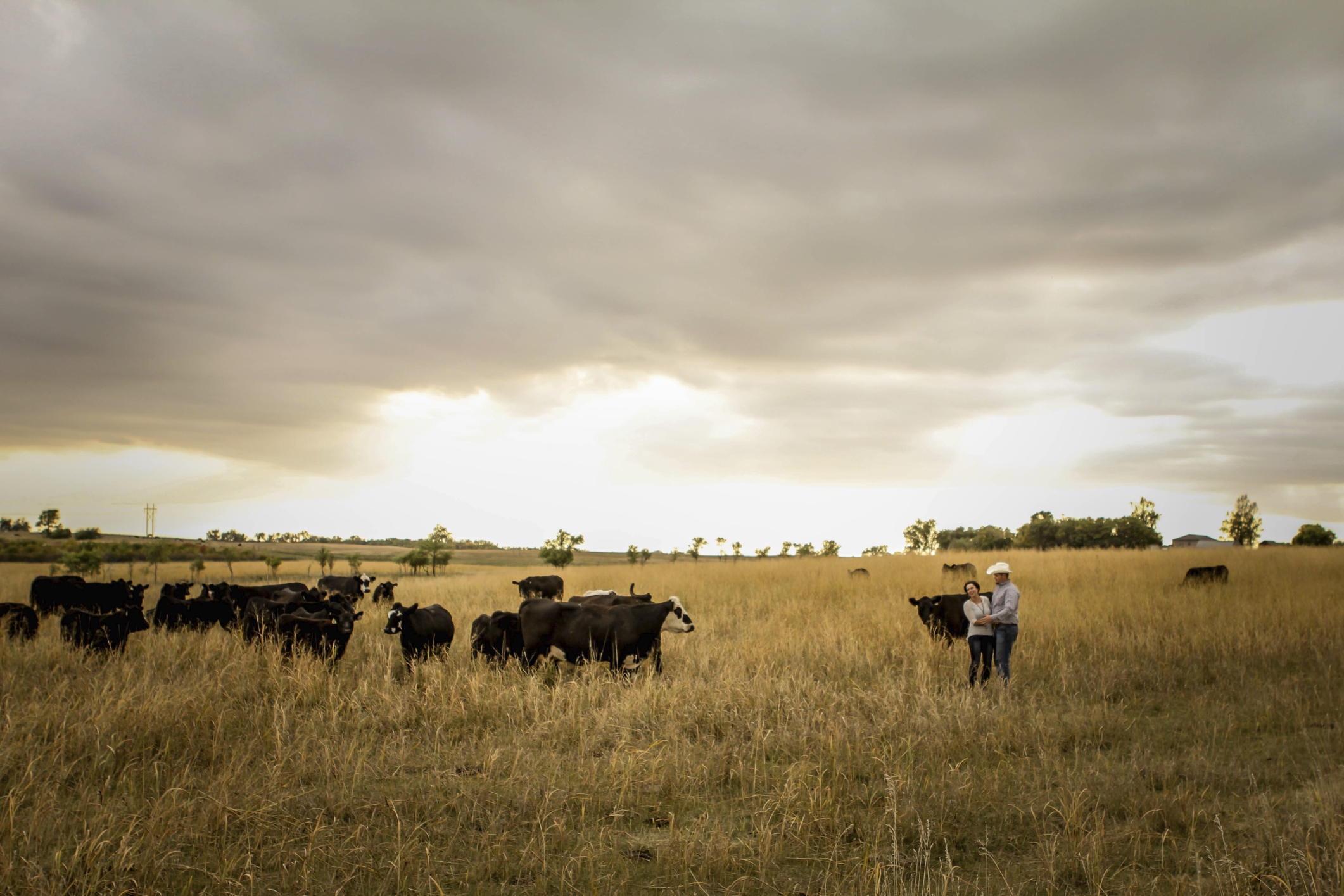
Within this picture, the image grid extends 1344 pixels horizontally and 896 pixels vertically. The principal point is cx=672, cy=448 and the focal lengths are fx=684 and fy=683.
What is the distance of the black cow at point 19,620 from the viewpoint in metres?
13.8

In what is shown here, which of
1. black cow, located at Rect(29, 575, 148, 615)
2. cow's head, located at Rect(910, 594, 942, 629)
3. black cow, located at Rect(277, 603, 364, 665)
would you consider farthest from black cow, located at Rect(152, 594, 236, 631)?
cow's head, located at Rect(910, 594, 942, 629)

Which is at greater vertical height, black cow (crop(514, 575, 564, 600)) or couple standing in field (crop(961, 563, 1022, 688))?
couple standing in field (crop(961, 563, 1022, 688))

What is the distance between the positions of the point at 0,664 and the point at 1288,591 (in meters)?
29.4

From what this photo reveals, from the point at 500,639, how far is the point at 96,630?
721cm

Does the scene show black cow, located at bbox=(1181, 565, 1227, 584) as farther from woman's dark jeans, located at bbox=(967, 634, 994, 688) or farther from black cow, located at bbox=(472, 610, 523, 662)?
black cow, located at bbox=(472, 610, 523, 662)

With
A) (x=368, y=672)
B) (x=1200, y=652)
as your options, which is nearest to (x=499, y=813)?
(x=368, y=672)

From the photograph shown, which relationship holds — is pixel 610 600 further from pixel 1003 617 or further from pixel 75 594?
pixel 75 594

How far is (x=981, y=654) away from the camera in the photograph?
11.1m

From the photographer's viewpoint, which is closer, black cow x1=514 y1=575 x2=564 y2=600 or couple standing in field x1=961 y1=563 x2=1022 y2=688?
couple standing in field x1=961 y1=563 x2=1022 y2=688

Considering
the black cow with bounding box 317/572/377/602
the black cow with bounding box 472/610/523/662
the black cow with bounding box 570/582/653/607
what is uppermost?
the black cow with bounding box 570/582/653/607

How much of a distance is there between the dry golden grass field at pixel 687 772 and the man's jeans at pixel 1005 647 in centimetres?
52

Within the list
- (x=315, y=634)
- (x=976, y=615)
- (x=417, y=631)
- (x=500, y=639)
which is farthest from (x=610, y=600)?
(x=976, y=615)

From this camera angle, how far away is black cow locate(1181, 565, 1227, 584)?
21.4 meters

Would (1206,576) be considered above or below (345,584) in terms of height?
above
